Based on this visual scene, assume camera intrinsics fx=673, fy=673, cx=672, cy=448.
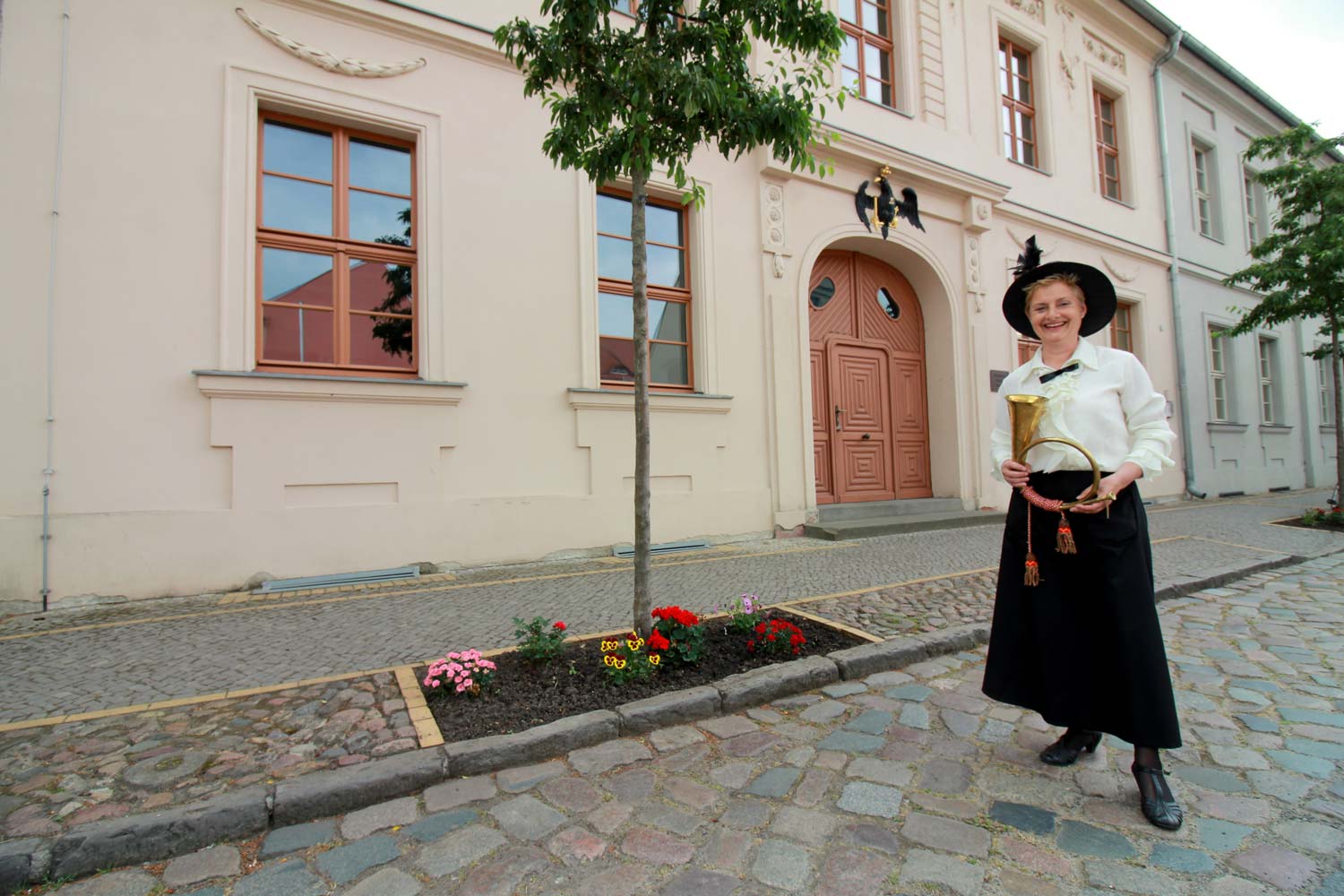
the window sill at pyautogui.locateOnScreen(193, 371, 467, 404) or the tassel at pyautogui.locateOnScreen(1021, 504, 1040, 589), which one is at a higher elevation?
the window sill at pyautogui.locateOnScreen(193, 371, 467, 404)

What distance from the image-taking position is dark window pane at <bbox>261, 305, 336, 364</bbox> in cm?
573

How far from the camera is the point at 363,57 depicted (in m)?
6.12

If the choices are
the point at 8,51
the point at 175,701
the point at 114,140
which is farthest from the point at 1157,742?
the point at 8,51

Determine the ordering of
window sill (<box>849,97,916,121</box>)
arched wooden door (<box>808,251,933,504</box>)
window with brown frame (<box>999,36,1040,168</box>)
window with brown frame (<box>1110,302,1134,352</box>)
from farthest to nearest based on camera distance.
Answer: window with brown frame (<box>1110,302,1134,352</box>) < window with brown frame (<box>999,36,1040,168</box>) < window sill (<box>849,97,916,121</box>) < arched wooden door (<box>808,251,933,504</box>)

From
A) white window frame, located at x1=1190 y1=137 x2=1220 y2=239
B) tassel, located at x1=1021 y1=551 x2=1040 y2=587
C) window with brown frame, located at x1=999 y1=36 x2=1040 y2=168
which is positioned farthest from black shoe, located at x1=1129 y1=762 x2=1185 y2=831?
white window frame, located at x1=1190 y1=137 x2=1220 y2=239

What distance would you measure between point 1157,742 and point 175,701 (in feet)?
12.5

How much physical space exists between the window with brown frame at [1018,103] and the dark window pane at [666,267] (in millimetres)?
7071

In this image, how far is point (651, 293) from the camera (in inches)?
304

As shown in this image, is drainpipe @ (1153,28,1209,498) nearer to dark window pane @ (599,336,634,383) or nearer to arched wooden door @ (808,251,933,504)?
arched wooden door @ (808,251,933,504)

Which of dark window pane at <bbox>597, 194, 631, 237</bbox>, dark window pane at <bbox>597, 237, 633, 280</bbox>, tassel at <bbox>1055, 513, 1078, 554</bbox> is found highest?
dark window pane at <bbox>597, 194, 631, 237</bbox>

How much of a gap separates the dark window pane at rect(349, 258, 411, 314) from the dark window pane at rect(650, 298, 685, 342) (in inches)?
104

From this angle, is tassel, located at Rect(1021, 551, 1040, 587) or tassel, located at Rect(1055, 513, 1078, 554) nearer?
tassel, located at Rect(1055, 513, 1078, 554)

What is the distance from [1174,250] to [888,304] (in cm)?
776

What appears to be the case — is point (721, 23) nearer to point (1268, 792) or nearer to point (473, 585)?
point (1268, 792)
